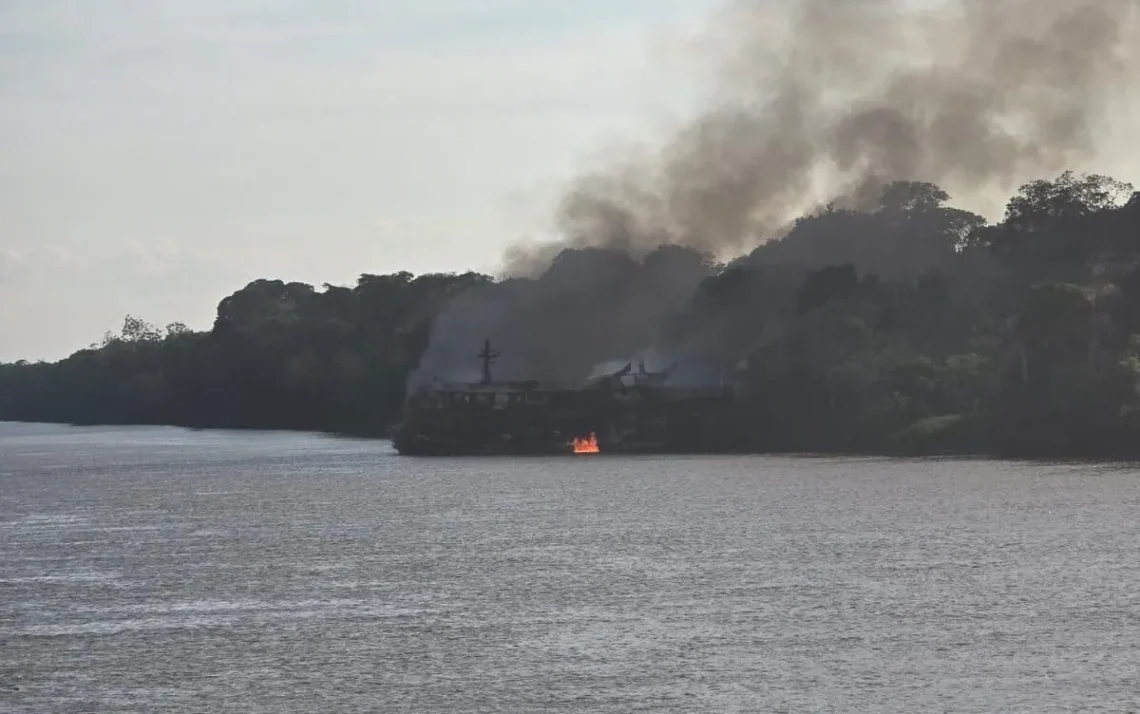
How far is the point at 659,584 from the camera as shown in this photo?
69.6 m

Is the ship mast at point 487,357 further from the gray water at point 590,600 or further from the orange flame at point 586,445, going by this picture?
the gray water at point 590,600

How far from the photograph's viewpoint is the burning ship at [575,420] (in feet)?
568

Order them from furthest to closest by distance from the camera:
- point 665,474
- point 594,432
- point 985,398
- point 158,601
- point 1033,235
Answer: point 1033,235
point 594,432
point 985,398
point 665,474
point 158,601

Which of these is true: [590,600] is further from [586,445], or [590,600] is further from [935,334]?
[935,334]

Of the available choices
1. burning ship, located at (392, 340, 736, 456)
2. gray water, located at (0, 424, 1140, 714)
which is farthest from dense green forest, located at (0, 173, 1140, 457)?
gray water, located at (0, 424, 1140, 714)

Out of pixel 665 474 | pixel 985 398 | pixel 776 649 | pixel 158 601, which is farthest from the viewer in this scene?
pixel 985 398

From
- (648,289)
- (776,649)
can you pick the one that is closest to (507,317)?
(648,289)

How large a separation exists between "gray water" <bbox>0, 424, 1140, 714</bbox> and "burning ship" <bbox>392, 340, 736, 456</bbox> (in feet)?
173

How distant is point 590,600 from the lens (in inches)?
2571

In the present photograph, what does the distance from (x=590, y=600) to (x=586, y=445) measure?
10994 centimetres

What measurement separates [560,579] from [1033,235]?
130 meters

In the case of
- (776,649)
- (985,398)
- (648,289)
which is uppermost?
(648,289)

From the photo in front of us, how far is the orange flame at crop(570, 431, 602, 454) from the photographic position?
175m

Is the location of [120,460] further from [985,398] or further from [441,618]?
[441,618]
